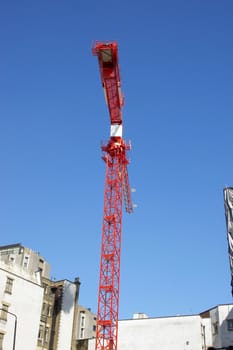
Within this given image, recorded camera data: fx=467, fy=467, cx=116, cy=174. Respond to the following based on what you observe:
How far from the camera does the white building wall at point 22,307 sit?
60.5 metres

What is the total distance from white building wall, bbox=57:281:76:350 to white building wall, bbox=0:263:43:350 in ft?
24.4

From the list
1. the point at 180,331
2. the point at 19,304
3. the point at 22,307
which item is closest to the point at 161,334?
the point at 180,331

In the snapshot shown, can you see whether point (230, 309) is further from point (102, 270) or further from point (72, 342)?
point (72, 342)

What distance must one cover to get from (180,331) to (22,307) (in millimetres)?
22991

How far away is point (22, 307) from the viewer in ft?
210

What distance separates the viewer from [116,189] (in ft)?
258

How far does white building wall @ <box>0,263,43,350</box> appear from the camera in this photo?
60531 millimetres

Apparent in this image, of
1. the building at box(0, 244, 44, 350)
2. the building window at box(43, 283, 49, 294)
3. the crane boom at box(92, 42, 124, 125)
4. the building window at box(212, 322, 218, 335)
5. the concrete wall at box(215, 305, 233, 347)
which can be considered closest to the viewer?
the building at box(0, 244, 44, 350)

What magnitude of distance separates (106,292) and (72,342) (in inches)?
436

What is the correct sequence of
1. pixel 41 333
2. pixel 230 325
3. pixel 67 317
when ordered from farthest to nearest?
pixel 67 317
pixel 41 333
pixel 230 325

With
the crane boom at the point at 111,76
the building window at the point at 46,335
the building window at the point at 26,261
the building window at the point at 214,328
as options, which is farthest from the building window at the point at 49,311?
the crane boom at the point at 111,76

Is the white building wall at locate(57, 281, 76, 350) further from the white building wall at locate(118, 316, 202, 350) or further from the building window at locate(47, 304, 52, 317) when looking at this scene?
the white building wall at locate(118, 316, 202, 350)

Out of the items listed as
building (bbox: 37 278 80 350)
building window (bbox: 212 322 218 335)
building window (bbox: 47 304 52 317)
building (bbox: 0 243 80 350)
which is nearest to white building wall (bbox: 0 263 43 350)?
building (bbox: 0 243 80 350)

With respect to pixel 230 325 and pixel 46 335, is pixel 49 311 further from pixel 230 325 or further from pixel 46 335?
pixel 230 325
